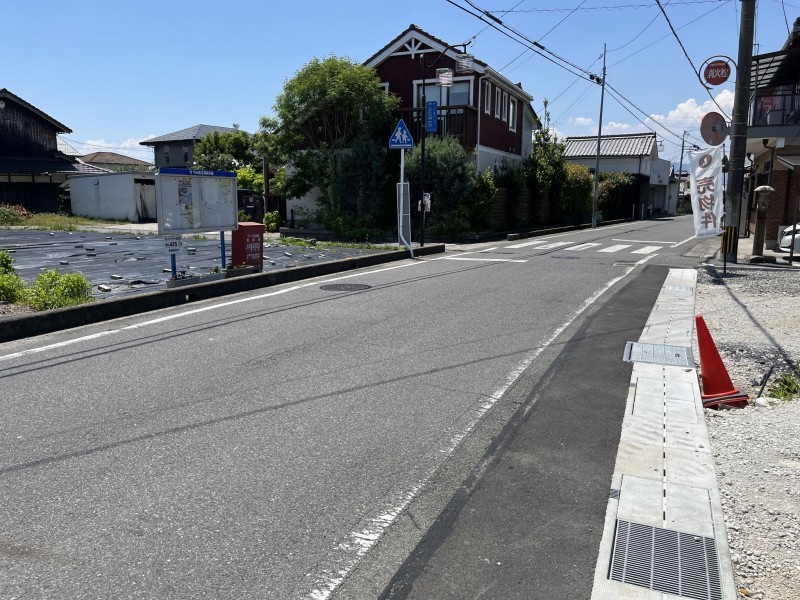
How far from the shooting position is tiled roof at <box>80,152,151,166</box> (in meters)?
71.8

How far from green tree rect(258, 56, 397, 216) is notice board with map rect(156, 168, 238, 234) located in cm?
1297

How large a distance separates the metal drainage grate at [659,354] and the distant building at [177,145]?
166ft

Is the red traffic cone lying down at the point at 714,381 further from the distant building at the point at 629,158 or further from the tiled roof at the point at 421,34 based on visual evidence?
the distant building at the point at 629,158

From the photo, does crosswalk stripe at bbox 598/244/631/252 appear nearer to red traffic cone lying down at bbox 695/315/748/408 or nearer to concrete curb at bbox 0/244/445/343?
concrete curb at bbox 0/244/445/343

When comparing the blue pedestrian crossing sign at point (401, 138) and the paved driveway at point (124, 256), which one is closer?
the paved driveway at point (124, 256)

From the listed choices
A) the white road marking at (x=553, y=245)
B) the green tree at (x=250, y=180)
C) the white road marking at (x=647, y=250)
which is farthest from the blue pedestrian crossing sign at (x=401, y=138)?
the green tree at (x=250, y=180)

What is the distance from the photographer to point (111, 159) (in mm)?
73500

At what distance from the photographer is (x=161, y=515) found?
336 cm

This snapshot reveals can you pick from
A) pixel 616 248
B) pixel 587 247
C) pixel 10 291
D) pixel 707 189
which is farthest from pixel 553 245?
pixel 10 291

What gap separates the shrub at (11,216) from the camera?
2763 cm

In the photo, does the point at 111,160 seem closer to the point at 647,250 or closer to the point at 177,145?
the point at 177,145

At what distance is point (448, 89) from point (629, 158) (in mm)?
32405

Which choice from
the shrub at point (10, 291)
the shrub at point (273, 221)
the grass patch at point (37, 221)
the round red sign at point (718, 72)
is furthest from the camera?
the shrub at point (273, 221)

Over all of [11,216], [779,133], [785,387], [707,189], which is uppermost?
[779,133]
